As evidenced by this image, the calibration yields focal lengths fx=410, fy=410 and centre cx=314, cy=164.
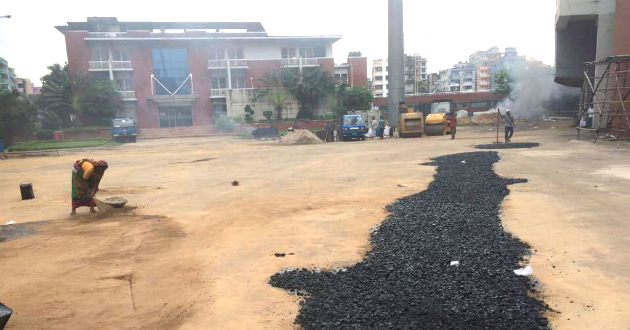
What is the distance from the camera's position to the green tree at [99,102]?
39.8 meters

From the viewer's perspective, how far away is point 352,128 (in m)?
28.1

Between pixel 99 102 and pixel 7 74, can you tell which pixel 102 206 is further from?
pixel 7 74

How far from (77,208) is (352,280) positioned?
747cm

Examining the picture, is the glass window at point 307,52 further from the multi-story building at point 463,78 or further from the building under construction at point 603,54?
the multi-story building at point 463,78

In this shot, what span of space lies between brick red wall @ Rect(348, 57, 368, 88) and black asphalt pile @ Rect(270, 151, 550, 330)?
151ft

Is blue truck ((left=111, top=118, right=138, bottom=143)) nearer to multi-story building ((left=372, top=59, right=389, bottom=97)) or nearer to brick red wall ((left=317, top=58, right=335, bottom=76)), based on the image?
brick red wall ((left=317, top=58, right=335, bottom=76))

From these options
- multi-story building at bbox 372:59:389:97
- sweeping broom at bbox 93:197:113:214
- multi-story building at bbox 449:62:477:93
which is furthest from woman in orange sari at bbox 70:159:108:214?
multi-story building at bbox 449:62:477:93

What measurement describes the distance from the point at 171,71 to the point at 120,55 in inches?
212

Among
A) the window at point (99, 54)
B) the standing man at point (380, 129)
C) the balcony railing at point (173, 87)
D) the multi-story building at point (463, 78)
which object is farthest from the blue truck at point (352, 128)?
the multi-story building at point (463, 78)

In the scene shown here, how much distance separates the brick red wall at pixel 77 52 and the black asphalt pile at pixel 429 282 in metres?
45.4

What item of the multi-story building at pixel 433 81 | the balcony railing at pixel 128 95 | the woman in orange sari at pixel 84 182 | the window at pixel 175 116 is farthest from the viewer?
the multi-story building at pixel 433 81

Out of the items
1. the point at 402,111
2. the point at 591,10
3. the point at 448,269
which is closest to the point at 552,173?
the point at 448,269

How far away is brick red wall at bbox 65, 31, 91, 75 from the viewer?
139 feet

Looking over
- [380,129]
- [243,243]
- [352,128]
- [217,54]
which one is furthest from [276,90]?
[243,243]
